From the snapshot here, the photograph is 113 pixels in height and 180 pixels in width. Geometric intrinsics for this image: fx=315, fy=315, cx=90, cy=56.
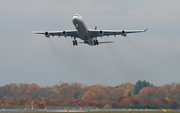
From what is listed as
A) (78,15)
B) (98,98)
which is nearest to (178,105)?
(98,98)

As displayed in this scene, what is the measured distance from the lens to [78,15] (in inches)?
2616

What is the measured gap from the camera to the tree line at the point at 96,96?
80438 mm

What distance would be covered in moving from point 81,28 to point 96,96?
97.2ft

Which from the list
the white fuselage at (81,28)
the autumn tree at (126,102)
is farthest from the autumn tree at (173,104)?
the white fuselage at (81,28)

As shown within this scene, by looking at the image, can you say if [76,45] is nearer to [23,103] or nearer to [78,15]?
[78,15]

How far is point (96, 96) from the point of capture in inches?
3551

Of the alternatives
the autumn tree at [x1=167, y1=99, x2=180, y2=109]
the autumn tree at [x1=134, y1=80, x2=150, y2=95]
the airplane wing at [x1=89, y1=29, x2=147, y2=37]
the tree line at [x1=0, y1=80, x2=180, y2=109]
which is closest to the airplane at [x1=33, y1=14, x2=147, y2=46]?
the airplane wing at [x1=89, y1=29, x2=147, y2=37]

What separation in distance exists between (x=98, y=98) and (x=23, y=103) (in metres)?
21.7

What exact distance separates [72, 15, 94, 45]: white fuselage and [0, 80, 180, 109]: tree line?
19.4m

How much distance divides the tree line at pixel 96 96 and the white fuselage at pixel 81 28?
19.4 metres

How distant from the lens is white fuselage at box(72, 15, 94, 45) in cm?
6518

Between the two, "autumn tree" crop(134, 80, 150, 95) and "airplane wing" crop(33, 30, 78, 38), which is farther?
"autumn tree" crop(134, 80, 150, 95)

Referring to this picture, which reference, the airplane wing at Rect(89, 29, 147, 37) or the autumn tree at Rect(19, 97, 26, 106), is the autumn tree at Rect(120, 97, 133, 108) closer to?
the airplane wing at Rect(89, 29, 147, 37)

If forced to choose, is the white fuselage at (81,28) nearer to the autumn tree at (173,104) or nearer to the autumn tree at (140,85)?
the autumn tree at (173,104)
